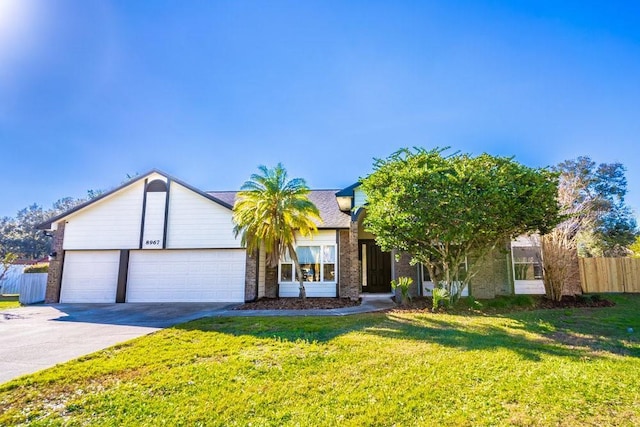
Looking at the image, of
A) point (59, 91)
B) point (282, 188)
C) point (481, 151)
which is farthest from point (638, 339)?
point (59, 91)

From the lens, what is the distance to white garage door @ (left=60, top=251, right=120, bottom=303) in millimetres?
15305

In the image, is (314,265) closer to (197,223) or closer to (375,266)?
(375,266)

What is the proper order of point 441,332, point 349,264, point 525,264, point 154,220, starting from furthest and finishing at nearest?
point 154,220
point 349,264
point 525,264
point 441,332

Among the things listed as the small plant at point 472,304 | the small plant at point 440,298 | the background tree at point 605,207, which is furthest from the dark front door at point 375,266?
the background tree at point 605,207

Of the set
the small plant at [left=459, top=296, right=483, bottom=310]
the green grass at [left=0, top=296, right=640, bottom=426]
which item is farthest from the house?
the green grass at [left=0, top=296, right=640, bottom=426]

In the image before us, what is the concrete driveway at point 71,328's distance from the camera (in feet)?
20.2

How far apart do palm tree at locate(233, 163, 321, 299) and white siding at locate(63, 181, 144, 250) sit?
5.90 m

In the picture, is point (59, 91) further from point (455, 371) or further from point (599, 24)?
point (599, 24)

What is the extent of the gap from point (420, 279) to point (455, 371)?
10.5 metres

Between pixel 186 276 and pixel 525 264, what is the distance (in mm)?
15624

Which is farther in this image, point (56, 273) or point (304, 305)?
point (56, 273)

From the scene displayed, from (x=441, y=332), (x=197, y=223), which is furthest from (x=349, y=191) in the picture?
(x=441, y=332)

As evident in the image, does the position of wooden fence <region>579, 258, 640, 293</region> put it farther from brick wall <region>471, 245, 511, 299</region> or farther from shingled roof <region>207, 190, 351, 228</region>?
shingled roof <region>207, 190, 351, 228</region>

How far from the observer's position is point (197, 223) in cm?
1520
